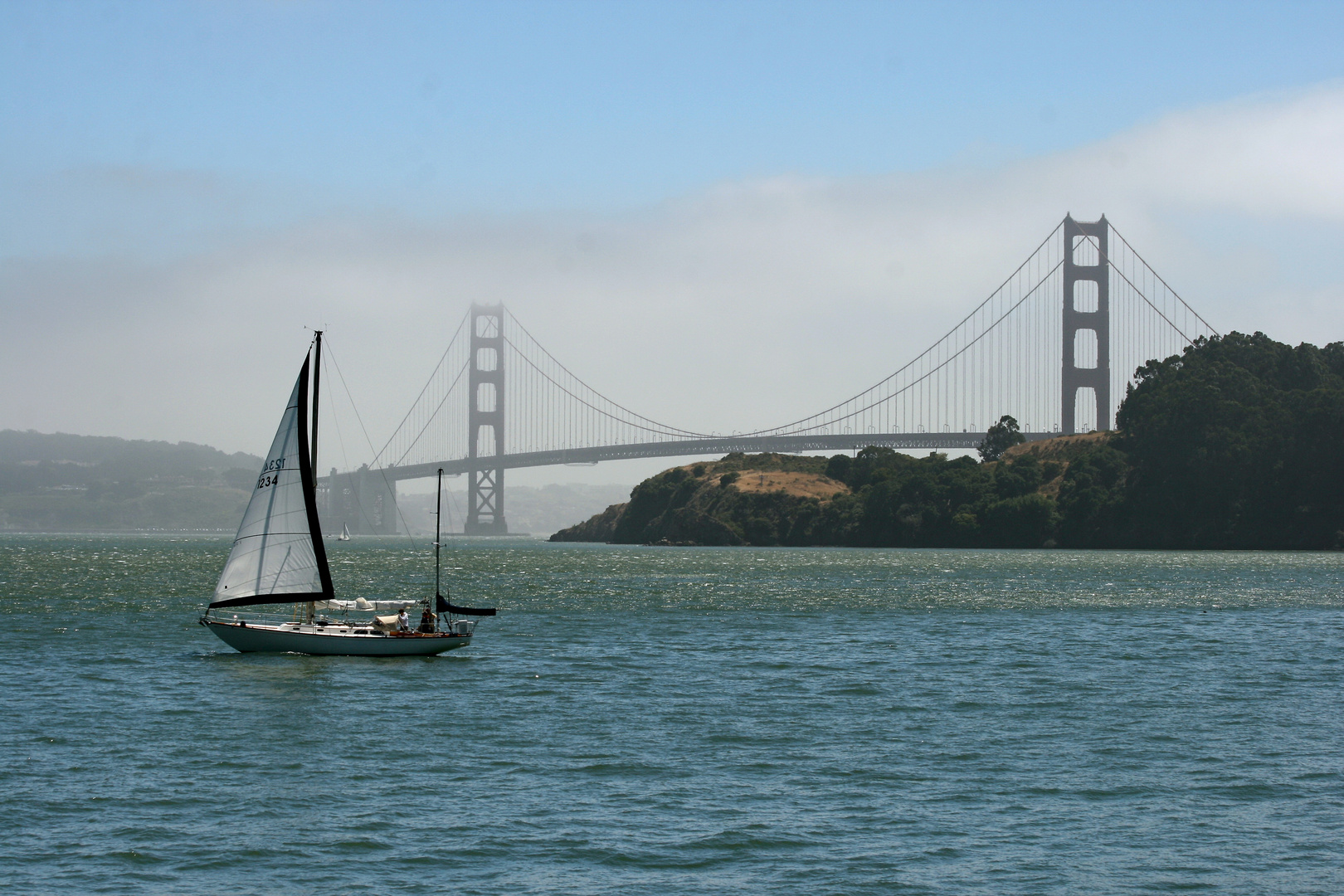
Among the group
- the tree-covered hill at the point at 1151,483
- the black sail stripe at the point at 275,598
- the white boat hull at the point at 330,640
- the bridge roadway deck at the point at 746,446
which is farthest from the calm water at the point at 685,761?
the bridge roadway deck at the point at 746,446


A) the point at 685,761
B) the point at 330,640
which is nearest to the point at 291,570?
the point at 330,640

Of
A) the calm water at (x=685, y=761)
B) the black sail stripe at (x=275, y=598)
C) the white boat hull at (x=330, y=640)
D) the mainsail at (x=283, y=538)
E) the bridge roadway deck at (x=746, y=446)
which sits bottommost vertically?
the calm water at (x=685, y=761)

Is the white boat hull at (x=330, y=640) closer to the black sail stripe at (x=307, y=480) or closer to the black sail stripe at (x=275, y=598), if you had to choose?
the black sail stripe at (x=275, y=598)

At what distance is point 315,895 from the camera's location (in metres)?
14.4

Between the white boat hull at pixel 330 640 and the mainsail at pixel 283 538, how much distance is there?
2.59ft

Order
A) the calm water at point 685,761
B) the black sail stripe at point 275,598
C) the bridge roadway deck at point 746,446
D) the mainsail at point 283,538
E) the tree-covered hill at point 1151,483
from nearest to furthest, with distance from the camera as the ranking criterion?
the calm water at point 685,761 → the black sail stripe at point 275,598 → the mainsail at point 283,538 → the tree-covered hill at point 1151,483 → the bridge roadway deck at point 746,446

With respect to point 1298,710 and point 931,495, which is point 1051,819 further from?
point 931,495

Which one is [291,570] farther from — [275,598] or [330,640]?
[330,640]

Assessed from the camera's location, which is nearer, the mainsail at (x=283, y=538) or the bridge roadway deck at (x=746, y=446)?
the mainsail at (x=283, y=538)

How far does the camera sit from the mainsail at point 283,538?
3528 centimetres

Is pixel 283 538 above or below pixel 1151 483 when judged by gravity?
below

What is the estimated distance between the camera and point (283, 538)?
1393 inches

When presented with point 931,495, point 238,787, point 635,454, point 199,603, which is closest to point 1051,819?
point 238,787

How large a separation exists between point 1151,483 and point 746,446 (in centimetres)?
4581
